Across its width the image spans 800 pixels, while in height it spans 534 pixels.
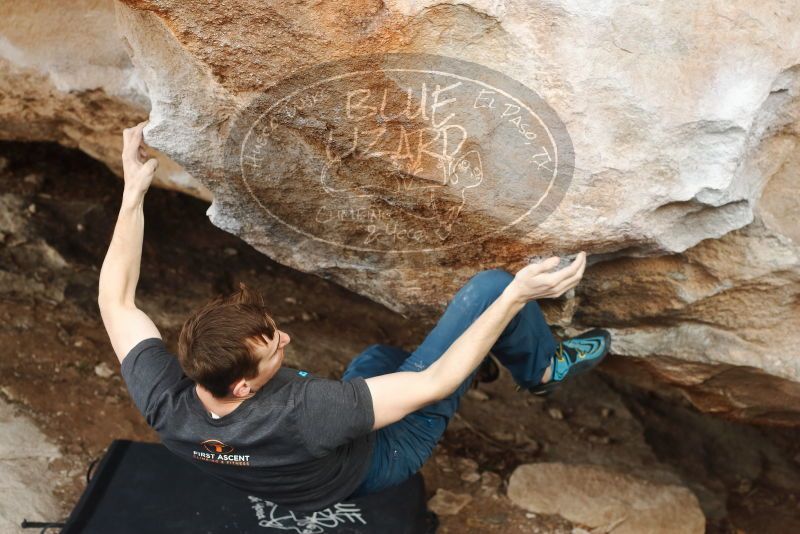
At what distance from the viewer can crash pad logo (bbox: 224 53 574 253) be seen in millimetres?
2201

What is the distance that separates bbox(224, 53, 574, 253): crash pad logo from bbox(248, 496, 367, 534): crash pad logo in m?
0.92

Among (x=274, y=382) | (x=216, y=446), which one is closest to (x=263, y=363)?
(x=274, y=382)

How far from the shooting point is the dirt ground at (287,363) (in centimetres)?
339

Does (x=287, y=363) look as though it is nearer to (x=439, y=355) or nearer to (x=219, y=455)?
(x=439, y=355)

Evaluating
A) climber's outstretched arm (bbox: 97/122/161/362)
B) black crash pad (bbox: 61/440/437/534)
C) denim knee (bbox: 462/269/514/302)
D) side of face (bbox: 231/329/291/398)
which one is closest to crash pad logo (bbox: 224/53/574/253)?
denim knee (bbox: 462/269/514/302)

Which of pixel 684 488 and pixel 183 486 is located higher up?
pixel 684 488

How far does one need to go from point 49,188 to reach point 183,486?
5.27 feet

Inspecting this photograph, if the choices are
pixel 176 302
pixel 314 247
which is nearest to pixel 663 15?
pixel 314 247

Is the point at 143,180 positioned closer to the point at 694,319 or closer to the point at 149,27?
the point at 149,27

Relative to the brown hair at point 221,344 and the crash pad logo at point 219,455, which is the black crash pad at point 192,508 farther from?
the brown hair at point 221,344

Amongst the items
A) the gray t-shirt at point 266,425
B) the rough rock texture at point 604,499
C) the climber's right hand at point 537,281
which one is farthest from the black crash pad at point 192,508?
the climber's right hand at point 537,281

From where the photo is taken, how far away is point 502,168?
7.65 feet

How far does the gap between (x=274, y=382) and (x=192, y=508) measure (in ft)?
3.32

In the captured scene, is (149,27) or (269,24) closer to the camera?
A: (269,24)
